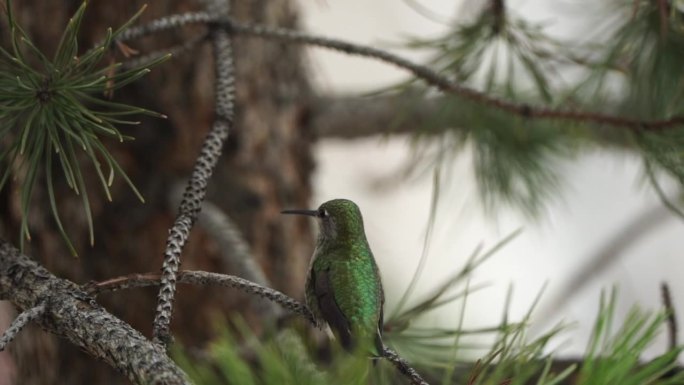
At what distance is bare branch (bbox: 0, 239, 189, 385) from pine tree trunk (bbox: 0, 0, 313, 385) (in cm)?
64

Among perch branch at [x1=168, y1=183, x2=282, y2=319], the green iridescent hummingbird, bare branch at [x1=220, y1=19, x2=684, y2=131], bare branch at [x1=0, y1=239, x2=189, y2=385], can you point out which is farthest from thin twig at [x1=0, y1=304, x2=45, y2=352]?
perch branch at [x1=168, y1=183, x2=282, y2=319]

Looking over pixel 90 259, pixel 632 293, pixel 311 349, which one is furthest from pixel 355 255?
pixel 632 293

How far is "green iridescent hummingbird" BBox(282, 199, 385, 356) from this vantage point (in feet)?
2.91

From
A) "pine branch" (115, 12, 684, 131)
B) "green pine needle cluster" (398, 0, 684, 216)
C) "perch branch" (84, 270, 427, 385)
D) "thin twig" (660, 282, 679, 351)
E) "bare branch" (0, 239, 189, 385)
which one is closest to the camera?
"bare branch" (0, 239, 189, 385)

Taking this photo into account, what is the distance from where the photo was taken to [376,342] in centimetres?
78

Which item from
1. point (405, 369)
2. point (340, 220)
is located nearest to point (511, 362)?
point (405, 369)

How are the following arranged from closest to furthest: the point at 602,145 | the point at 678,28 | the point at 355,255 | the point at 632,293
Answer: the point at 355,255, the point at 678,28, the point at 602,145, the point at 632,293

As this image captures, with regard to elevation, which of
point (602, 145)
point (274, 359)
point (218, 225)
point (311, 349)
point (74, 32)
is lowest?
point (274, 359)

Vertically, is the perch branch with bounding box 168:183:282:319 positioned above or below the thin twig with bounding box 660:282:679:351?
above

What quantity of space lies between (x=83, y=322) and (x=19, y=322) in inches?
1.8

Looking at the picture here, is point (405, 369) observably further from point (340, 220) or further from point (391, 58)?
point (391, 58)

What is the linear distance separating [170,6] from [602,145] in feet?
2.92

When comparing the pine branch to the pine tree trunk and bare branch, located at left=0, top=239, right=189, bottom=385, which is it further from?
the pine tree trunk

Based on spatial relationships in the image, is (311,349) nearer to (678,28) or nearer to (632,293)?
(678,28)
